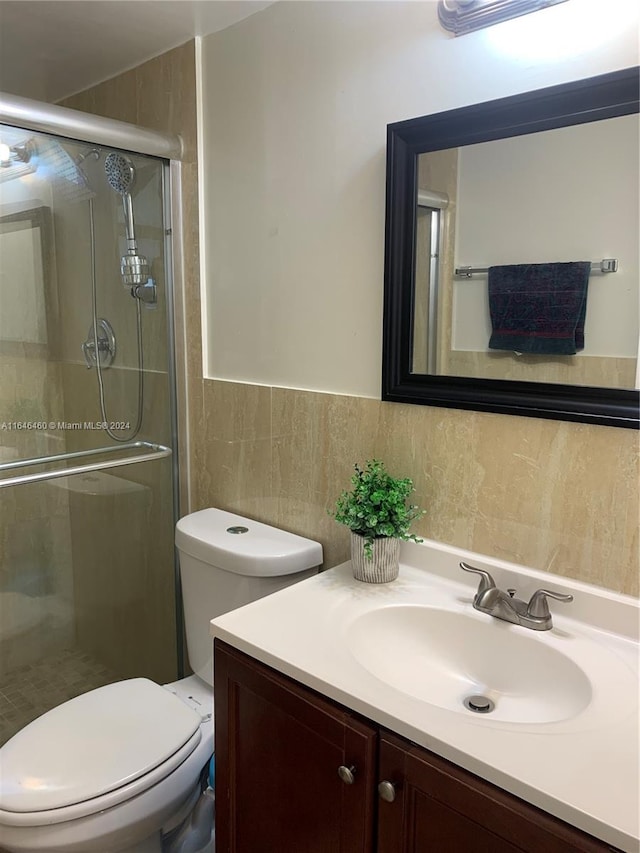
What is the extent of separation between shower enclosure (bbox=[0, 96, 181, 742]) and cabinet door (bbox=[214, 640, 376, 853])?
0.96m

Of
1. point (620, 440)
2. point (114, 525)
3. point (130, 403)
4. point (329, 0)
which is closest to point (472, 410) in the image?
point (620, 440)

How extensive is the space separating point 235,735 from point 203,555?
52 centimetres

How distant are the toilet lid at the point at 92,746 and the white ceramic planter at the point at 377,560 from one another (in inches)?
22.5

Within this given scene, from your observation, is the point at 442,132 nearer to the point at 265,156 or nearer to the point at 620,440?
the point at 265,156

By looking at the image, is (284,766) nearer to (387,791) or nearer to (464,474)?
(387,791)

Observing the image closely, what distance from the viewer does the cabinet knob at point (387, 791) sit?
95cm

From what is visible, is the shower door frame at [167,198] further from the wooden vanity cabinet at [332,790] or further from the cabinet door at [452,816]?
the cabinet door at [452,816]

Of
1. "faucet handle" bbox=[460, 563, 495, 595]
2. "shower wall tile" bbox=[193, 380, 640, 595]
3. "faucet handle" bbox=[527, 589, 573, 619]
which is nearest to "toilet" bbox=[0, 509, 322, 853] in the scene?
"shower wall tile" bbox=[193, 380, 640, 595]

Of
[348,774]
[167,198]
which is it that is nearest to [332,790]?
[348,774]

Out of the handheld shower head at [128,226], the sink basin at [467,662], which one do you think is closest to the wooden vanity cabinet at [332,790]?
the sink basin at [467,662]

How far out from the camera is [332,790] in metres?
1.04

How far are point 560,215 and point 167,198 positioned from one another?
3.97 feet

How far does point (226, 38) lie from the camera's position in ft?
5.63

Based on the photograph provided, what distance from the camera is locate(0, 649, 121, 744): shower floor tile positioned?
204 centimetres
